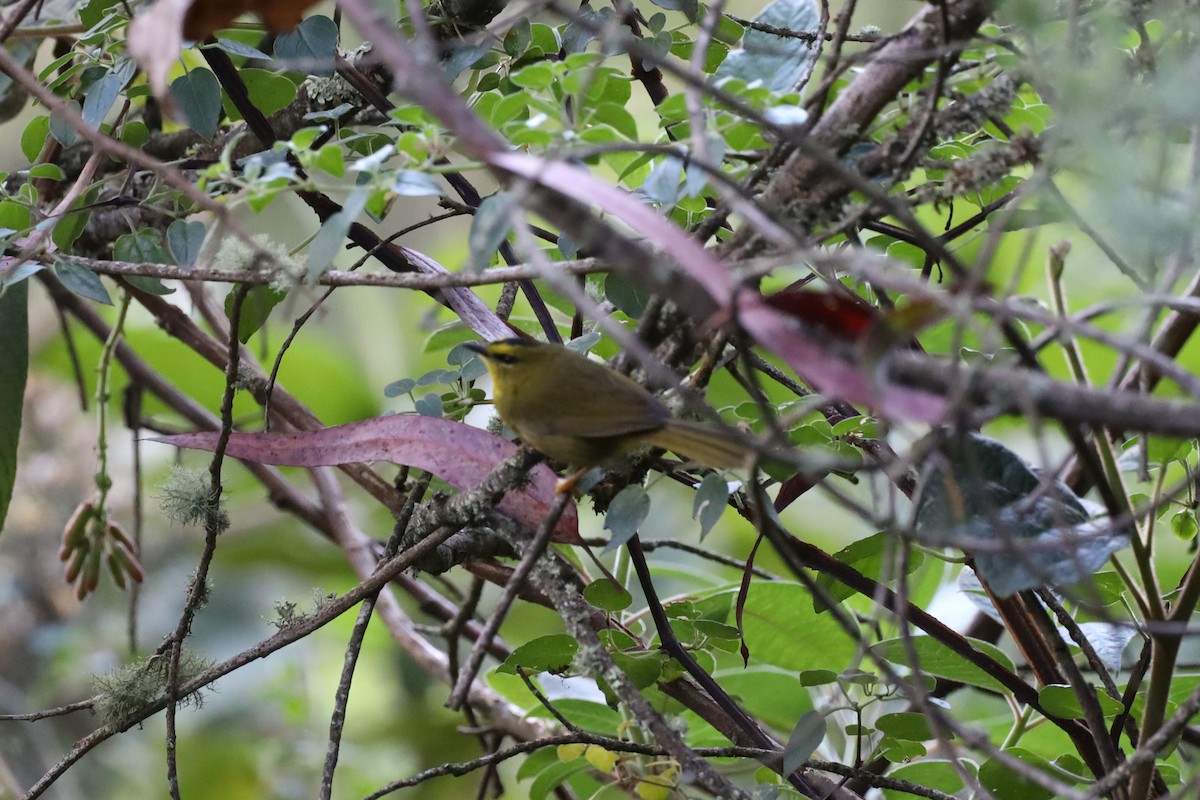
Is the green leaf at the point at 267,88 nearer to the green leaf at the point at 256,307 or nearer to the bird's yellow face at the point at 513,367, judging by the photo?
the green leaf at the point at 256,307

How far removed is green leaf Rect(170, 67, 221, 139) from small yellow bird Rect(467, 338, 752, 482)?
312 millimetres

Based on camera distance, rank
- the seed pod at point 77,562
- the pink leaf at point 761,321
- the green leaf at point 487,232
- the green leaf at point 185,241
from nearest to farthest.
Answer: the pink leaf at point 761,321
the green leaf at point 487,232
the green leaf at point 185,241
the seed pod at point 77,562

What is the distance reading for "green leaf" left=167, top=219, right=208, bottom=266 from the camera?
2.72 ft

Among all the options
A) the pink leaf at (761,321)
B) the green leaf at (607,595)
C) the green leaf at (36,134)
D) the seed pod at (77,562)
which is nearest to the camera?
the pink leaf at (761,321)

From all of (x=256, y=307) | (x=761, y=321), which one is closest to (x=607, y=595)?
(x=256, y=307)

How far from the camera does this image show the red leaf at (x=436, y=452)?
0.85m

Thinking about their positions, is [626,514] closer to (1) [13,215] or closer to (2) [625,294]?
(2) [625,294]

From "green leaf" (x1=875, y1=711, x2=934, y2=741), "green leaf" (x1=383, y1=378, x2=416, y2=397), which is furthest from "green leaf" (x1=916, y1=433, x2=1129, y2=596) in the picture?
"green leaf" (x1=383, y1=378, x2=416, y2=397)

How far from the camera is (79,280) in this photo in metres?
0.85

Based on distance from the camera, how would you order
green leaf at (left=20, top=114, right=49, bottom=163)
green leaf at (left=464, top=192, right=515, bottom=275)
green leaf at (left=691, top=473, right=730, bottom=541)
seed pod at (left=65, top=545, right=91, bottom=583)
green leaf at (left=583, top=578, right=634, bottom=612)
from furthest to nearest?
seed pod at (left=65, top=545, right=91, bottom=583) < green leaf at (left=20, top=114, right=49, bottom=163) < green leaf at (left=583, top=578, right=634, bottom=612) < green leaf at (left=691, top=473, right=730, bottom=541) < green leaf at (left=464, top=192, right=515, bottom=275)

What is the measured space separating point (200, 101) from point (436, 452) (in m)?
0.38

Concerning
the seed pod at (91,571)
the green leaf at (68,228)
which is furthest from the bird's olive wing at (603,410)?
the seed pod at (91,571)

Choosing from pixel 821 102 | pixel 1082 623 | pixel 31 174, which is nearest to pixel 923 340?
pixel 1082 623

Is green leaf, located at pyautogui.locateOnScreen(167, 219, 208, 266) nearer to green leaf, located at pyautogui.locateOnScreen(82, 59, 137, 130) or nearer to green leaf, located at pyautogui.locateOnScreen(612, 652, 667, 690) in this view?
green leaf, located at pyautogui.locateOnScreen(82, 59, 137, 130)
